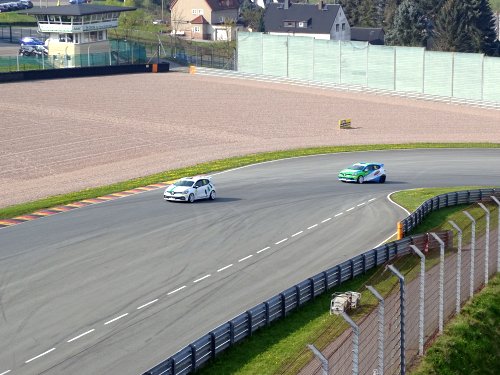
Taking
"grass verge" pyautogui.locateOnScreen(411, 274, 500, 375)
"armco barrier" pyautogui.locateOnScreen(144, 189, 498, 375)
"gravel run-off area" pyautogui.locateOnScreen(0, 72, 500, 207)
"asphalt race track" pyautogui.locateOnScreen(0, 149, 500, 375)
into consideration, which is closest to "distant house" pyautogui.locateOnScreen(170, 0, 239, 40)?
"gravel run-off area" pyautogui.locateOnScreen(0, 72, 500, 207)

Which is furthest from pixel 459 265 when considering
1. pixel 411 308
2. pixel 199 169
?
pixel 199 169

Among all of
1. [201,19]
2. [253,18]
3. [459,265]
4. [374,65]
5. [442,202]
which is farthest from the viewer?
[253,18]

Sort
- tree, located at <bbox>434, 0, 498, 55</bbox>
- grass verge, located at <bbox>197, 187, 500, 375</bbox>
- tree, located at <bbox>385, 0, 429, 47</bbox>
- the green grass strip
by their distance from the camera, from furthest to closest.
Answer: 1. tree, located at <bbox>385, 0, 429, 47</bbox>
2. tree, located at <bbox>434, 0, 498, 55</bbox>
3. the green grass strip
4. grass verge, located at <bbox>197, 187, 500, 375</bbox>

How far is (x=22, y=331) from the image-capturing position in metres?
30.9

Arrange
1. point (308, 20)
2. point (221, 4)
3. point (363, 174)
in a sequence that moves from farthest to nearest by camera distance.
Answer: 1. point (221, 4)
2. point (308, 20)
3. point (363, 174)

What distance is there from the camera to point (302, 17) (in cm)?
16038

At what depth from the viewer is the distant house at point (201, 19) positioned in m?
→ 176

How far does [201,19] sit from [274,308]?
15019 centimetres

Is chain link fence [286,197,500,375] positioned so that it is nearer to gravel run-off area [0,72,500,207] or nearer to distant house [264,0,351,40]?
gravel run-off area [0,72,500,207]

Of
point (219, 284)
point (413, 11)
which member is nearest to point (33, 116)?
point (219, 284)

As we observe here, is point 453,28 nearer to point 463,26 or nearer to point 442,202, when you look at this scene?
point 463,26

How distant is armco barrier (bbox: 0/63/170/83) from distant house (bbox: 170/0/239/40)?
53.3 m

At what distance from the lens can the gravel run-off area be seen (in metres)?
67.8

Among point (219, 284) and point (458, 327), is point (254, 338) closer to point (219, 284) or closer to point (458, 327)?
point (458, 327)
